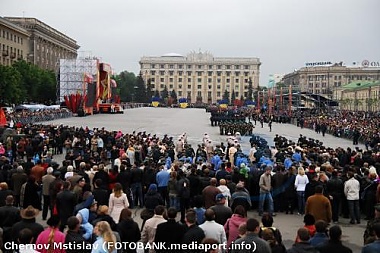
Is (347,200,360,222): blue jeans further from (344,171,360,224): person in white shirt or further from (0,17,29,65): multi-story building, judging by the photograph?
(0,17,29,65): multi-story building

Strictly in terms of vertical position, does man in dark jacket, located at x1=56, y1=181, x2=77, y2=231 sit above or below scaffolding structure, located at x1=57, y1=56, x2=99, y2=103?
below

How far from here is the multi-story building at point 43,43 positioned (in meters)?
88.2

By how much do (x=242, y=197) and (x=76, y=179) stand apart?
385 centimetres

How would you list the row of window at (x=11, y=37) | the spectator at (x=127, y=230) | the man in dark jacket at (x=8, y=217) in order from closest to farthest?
the spectator at (x=127, y=230) < the man in dark jacket at (x=8, y=217) < the row of window at (x=11, y=37)

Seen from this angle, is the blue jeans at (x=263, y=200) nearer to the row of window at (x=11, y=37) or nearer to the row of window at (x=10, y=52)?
the row of window at (x=10, y=52)

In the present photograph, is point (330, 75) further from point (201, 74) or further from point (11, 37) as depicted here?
point (11, 37)

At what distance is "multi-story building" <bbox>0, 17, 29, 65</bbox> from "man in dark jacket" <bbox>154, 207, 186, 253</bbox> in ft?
228

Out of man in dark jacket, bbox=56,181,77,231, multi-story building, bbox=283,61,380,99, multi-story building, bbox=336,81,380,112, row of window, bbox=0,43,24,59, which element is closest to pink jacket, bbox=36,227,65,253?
man in dark jacket, bbox=56,181,77,231

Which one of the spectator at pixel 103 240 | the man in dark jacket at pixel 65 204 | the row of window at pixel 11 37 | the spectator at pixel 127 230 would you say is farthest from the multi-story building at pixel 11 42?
the spectator at pixel 103 240

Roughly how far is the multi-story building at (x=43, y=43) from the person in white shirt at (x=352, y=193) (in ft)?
263

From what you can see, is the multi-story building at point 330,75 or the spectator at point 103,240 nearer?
the spectator at point 103,240

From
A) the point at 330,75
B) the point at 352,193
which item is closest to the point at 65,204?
the point at 352,193

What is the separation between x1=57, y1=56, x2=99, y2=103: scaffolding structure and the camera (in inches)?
2483

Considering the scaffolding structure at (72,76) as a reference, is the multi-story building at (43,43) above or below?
above
